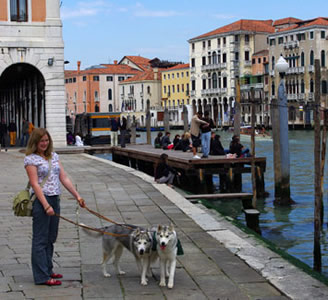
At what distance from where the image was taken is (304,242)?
1101 cm

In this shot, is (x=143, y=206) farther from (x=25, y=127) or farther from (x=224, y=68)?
(x=224, y=68)

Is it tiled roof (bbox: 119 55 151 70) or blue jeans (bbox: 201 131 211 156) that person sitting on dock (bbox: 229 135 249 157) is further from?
tiled roof (bbox: 119 55 151 70)

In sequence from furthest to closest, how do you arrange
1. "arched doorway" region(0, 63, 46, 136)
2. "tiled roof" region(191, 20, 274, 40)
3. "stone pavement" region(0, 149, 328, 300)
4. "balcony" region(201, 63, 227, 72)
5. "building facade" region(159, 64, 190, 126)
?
"building facade" region(159, 64, 190, 126) → "balcony" region(201, 63, 227, 72) → "tiled roof" region(191, 20, 274, 40) → "arched doorway" region(0, 63, 46, 136) → "stone pavement" region(0, 149, 328, 300)

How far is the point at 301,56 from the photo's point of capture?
75.2 metres

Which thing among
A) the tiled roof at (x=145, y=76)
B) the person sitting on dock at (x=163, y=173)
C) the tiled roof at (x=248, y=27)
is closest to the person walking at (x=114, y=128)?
the person sitting on dock at (x=163, y=173)

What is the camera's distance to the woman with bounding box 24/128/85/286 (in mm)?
5297

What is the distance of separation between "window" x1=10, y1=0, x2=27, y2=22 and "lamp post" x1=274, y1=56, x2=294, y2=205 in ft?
42.7

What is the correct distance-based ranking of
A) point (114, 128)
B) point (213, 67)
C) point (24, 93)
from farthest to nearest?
A: point (213, 67), point (24, 93), point (114, 128)

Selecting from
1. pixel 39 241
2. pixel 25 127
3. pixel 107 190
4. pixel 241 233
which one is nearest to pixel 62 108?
pixel 25 127

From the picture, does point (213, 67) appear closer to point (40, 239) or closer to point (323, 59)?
point (323, 59)

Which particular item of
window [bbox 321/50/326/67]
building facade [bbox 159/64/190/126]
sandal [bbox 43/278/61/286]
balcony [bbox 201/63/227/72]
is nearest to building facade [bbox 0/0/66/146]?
sandal [bbox 43/278/61/286]

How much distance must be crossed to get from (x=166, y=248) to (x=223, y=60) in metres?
83.9

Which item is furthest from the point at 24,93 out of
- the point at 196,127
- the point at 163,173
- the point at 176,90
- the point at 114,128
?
the point at 176,90

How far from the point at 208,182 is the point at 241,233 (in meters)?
10.7
